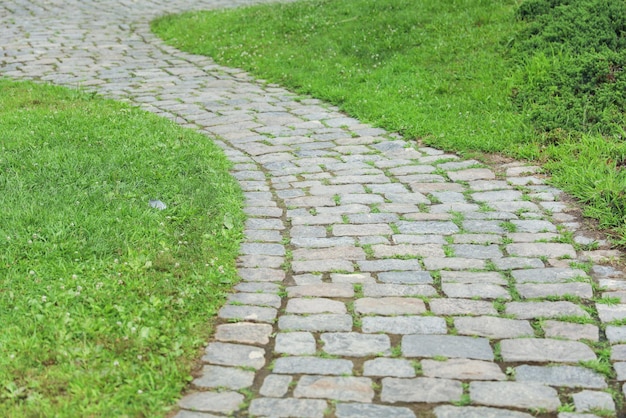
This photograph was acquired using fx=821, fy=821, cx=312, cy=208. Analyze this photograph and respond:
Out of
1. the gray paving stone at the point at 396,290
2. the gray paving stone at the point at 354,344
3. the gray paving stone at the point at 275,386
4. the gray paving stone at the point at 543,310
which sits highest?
the gray paving stone at the point at 543,310

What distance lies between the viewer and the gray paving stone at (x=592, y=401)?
338cm

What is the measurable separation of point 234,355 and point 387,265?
1260 millimetres

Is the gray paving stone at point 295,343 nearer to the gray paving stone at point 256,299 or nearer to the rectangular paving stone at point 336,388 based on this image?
the rectangular paving stone at point 336,388

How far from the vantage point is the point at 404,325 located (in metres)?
4.05

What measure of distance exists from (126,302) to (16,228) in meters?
1.19

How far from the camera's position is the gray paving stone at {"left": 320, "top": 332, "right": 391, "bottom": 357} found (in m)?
3.80

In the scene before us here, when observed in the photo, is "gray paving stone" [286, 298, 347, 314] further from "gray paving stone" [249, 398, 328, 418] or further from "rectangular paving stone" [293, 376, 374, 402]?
"gray paving stone" [249, 398, 328, 418]

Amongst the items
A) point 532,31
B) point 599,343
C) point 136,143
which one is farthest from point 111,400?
point 532,31

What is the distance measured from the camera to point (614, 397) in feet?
11.3

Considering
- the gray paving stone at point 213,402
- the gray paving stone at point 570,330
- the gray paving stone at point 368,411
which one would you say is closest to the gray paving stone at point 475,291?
the gray paving stone at point 570,330

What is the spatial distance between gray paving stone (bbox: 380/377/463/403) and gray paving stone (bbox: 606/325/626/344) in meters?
0.87

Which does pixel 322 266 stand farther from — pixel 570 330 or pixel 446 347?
pixel 570 330

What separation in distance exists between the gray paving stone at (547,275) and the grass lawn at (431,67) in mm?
636

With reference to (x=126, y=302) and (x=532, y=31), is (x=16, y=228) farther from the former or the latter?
(x=532, y=31)
